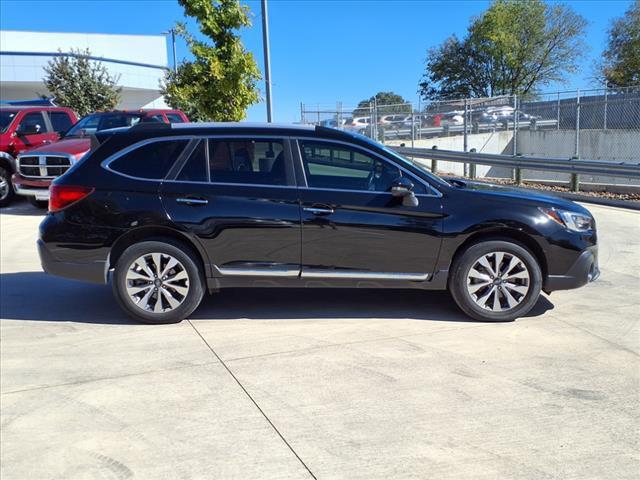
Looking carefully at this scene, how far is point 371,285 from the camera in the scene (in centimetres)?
519

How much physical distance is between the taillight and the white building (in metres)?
48.1

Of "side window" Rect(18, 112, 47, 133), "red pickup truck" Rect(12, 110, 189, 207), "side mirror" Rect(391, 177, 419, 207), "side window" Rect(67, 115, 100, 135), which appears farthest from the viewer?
"side window" Rect(18, 112, 47, 133)

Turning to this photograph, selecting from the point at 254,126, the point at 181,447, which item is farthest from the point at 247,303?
the point at 181,447

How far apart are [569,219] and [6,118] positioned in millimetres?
12458

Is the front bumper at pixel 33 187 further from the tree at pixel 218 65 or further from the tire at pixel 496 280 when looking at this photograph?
the tire at pixel 496 280

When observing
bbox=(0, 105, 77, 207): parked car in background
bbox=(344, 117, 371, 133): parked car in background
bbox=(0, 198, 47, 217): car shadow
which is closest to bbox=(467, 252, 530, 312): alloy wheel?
bbox=(0, 198, 47, 217): car shadow

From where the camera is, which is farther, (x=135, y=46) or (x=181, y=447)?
(x=135, y=46)

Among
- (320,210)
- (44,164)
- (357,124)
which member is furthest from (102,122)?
(357,124)

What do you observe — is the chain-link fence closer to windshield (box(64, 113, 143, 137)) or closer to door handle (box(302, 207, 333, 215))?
windshield (box(64, 113, 143, 137))

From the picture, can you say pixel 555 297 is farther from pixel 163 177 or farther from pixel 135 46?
pixel 135 46

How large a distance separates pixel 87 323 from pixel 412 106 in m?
21.6

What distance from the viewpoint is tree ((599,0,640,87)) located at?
44.6 meters

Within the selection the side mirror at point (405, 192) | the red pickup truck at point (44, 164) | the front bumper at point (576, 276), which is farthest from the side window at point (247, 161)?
the red pickup truck at point (44, 164)

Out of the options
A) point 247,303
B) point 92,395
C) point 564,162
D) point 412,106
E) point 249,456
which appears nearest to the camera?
point 249,456
